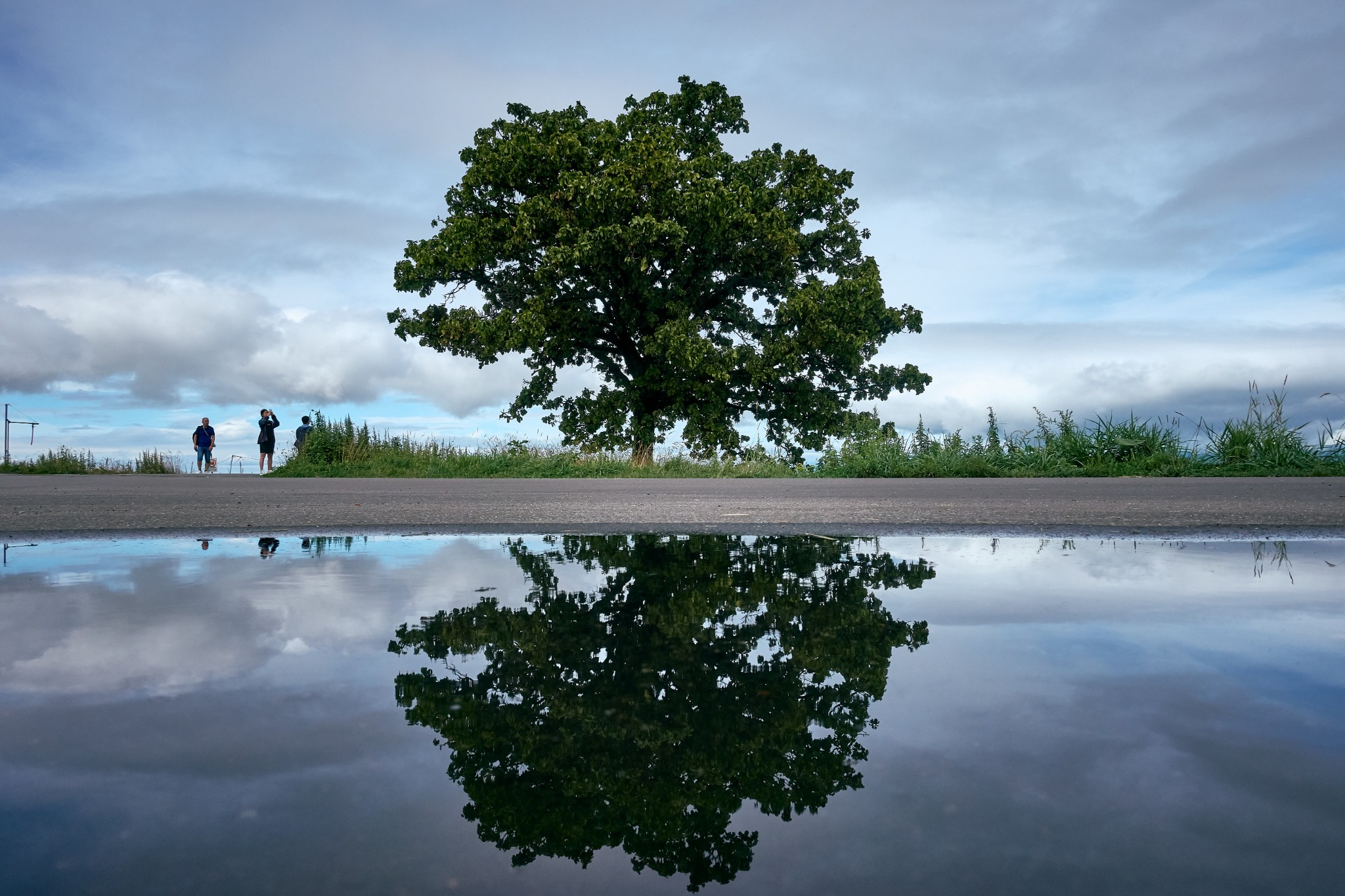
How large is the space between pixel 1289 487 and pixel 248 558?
10117mm

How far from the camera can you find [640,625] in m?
2.72

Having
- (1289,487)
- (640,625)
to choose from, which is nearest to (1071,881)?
(640,625)

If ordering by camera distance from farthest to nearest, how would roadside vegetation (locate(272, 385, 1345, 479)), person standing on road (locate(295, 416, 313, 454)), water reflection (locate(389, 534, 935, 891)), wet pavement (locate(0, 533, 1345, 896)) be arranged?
person standing on road (locate(295, 416, 313, 454))
roadside vegetation (locate(272, 385, 1345, 479))
water reflection (locate(389, 534, 935, 891))
wet pavement (locate(0, 533, 1345, 896))

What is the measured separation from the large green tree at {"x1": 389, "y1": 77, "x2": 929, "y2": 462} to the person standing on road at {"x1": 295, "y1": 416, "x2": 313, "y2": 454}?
13.6 ft

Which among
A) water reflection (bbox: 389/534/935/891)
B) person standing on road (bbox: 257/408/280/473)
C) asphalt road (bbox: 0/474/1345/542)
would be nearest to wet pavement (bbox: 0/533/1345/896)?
water reflection (bbox: 389/534/935/891)

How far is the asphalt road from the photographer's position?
6012 mm

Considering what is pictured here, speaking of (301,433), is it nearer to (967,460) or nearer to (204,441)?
(204,441)

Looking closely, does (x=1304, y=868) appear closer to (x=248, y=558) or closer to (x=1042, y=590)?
(x=1042, y=590)

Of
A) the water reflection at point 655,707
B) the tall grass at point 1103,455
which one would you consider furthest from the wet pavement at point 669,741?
the tall grass at point 1103,455

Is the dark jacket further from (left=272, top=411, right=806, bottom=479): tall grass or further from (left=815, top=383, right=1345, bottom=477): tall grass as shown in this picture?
(left=815, top=383, right=1345, bottom=477): tall grass

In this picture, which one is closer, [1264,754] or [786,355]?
[1264,754]

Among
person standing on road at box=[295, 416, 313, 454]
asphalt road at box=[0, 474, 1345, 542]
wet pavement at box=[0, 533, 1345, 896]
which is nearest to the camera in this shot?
wet pavement at box=[0, 533, 1345, 896]

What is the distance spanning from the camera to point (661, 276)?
→ 2523cm

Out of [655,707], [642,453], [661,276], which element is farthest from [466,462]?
[655,707]
